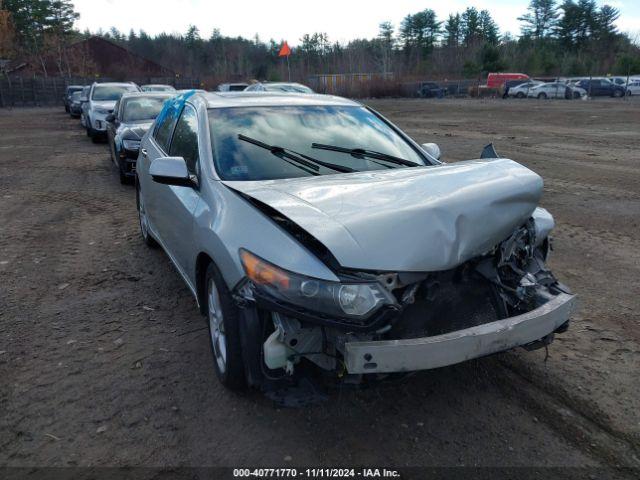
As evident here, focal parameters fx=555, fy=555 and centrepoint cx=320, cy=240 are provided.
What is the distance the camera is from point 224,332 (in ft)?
9.96

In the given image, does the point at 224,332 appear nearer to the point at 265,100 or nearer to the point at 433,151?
the point at 265,100

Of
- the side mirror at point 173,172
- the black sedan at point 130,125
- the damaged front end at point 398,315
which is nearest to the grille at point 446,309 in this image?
the damaged front end at point 398,315

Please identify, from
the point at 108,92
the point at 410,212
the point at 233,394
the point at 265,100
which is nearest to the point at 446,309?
the point at 410,212

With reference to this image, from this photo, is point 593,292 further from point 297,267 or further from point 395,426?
point 297,267

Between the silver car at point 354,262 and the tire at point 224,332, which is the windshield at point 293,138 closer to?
the silver car at point 354,262

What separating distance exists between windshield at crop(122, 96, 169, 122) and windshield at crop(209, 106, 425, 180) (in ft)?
24.2

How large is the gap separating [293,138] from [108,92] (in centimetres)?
1616

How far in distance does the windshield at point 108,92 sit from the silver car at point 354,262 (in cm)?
Answer: 1571

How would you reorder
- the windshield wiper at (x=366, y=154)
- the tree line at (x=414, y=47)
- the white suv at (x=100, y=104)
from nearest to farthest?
the windshield wiper at (x=366, y=154), the white suv at (x=100, y=104), the tree line at (x=414, y=47)

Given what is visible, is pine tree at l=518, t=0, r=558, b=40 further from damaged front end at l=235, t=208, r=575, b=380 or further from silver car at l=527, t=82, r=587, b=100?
damaged front end at l=235, t=208, r=575, b=380

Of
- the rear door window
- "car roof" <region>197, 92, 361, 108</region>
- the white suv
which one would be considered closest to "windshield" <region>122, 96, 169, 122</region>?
the white suv

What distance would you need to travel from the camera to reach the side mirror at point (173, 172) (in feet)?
11.9

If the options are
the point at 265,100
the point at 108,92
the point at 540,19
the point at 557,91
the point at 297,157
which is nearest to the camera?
the point at 297,157

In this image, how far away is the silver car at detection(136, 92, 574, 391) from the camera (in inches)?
99.3
